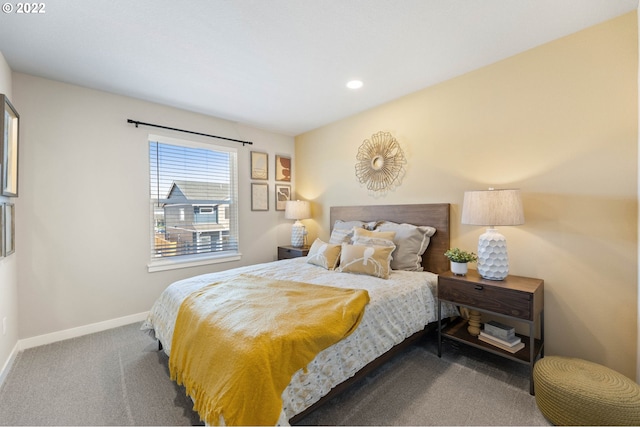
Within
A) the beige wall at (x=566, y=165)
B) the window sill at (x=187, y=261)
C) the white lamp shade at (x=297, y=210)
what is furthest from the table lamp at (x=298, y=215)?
the beige wall at (x=566, y=165)

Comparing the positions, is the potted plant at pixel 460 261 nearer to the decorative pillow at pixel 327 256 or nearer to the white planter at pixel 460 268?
the white planter at pixel 460 268

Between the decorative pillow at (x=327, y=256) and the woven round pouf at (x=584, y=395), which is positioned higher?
the decorative pillow at (x=327, y=256)

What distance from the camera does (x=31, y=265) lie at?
2490 millimetres

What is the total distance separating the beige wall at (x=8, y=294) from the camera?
2.03 metres

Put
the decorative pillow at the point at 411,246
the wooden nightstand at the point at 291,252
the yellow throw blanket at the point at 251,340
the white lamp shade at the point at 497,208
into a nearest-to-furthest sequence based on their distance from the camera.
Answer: the yellow throw blanket at the point at 251,340
the white lamp shade at the point at 497,208
the decorative pillow at the point at 411,246
the wooden nightstand at the point at 291,252

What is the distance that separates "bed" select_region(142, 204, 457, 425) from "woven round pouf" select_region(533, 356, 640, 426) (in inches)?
31.9

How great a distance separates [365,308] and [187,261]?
2570 mm

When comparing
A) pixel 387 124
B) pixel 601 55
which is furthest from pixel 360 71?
pixel 601 55

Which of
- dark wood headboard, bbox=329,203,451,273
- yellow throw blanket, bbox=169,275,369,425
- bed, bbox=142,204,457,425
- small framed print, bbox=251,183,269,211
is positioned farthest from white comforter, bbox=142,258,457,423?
small framed print, bbox=251,183,269,211

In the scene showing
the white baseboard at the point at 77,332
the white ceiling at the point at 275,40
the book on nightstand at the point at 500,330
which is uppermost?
the white ceiling at the point at 275,40

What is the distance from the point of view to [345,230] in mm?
3211

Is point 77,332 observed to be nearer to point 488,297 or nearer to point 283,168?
point 283,168

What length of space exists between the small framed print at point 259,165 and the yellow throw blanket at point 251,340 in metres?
2.36

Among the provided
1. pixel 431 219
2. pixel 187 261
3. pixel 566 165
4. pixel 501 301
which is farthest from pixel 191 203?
pixel 566 165
